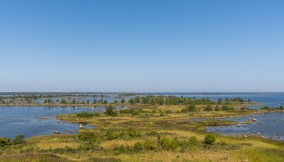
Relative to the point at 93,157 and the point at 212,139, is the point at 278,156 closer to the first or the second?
the point at 212,139

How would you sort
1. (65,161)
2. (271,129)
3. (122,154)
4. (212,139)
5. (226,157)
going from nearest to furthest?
1. (65,161)
2. (226,157)
3. (122,154)
4. (212,139)
5. (271,129)

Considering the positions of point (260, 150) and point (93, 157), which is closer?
point (93, 157)

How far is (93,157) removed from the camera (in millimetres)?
49750

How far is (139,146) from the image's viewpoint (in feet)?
189

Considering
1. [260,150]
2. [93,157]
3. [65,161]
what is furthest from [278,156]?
[65,161]

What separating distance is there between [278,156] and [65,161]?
32460 millimetres

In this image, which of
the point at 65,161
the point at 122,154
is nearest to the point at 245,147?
the point at 122,154

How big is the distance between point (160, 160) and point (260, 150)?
741 inches

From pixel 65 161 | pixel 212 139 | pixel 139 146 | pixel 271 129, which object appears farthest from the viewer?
pixel 271 129

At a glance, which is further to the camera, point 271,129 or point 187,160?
point 271,129

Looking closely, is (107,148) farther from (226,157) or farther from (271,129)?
(271,129)

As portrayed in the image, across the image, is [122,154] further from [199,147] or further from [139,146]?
[199,147]

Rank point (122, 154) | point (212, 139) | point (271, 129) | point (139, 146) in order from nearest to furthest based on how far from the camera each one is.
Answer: point (122, 154) → point (139, 146) → point (212, 139) → point (271, 129)

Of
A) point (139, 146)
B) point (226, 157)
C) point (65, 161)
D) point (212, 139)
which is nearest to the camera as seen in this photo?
point (65, 161)
